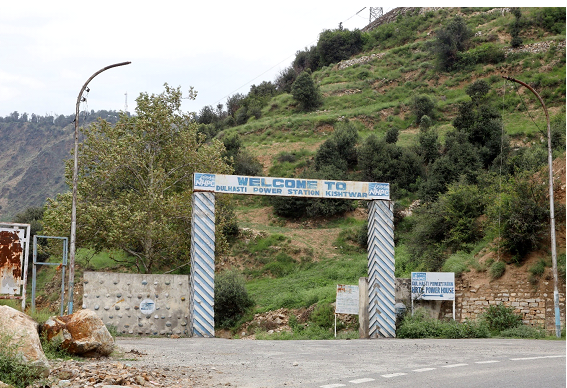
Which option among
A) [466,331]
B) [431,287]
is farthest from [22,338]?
[431,287]

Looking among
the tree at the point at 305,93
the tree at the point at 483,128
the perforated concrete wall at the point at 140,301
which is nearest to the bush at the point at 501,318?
the perforated concrete wall at the point at 140,301

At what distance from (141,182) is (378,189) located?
13.5 metres

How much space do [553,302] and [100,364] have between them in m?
17.9

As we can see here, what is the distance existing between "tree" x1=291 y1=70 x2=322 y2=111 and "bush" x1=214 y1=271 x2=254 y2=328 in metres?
44.8

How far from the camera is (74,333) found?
1051 centimetres

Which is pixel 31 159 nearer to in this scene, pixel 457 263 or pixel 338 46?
pixel 338 46

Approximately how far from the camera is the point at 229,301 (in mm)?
28938

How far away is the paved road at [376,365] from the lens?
343 inches

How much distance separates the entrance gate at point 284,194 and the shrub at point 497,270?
16.6 ft

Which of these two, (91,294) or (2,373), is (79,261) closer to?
(91,294)

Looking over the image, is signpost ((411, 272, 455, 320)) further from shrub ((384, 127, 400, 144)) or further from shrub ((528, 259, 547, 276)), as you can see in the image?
shrub ((384, 127, 400, 144))

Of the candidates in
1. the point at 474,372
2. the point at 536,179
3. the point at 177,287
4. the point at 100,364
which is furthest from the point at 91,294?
the point at 536,179

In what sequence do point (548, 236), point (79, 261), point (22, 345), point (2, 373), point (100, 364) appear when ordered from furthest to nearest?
point (79, 261)
point (548, 236)
point (100, 364)
point (22, 345)
point (2, 373)

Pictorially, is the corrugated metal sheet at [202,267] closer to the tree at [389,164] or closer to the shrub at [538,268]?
the shrub at [538,268]
